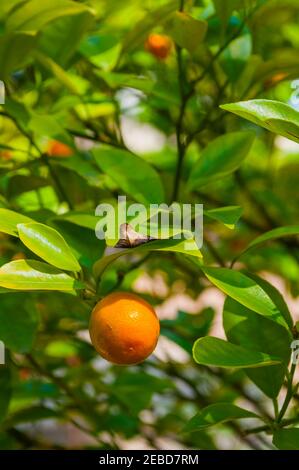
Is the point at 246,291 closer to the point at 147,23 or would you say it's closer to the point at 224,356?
the point at 224,356

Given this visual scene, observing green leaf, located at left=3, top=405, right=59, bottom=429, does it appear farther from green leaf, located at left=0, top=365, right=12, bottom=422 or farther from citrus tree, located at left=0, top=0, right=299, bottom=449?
green leaf, located at left=0, top=365, right=12, bottom=422

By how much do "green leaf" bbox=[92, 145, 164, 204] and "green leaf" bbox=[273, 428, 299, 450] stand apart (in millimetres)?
266

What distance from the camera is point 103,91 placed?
122 cm

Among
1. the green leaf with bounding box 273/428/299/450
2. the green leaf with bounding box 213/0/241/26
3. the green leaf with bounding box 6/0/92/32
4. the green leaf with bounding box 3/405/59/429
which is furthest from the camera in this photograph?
the green leaf with bounding box 3/405/59/429

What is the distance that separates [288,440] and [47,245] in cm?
28

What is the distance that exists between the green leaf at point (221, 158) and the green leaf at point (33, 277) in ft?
0.82

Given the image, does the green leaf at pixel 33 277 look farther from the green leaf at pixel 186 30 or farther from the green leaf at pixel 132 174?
the green leaf at pixel 186 30

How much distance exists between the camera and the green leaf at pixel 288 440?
2.33 ft

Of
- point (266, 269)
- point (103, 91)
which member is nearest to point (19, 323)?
point (103, 91)

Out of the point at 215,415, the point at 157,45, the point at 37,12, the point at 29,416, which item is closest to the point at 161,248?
the point at 215,415

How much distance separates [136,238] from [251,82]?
0.41 m

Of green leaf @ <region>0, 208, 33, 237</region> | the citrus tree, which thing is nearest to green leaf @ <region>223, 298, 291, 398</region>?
the citrus tree

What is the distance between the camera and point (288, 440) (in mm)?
713

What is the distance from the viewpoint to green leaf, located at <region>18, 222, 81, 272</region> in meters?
0.66
